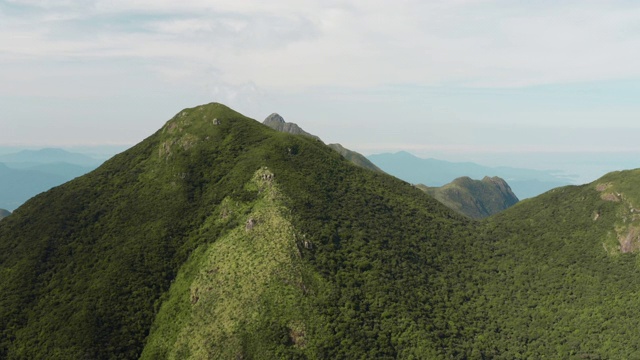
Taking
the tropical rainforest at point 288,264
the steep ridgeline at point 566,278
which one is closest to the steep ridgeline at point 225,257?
the tropical rainforest at point 288,264

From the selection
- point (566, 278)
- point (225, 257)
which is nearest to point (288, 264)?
point (225, 257)

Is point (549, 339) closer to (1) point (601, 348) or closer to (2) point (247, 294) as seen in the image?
(1) point (601, 348)

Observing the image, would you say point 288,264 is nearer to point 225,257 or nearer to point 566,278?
point 225,257

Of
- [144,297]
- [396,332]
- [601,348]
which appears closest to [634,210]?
[601,348]

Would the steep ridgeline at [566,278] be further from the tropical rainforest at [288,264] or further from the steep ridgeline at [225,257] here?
the steep ridgeline at [225,257]

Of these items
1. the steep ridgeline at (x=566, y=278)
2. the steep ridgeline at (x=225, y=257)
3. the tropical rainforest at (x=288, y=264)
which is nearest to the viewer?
the steep ridgeline at (x=225, y=257)

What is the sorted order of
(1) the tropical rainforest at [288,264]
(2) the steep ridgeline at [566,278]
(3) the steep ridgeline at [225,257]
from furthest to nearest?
(2) the steep ridgeline at [566,278] < (1) the tropical rainforest at [288,264] < (3) the steep ridgeline at [225,257]
